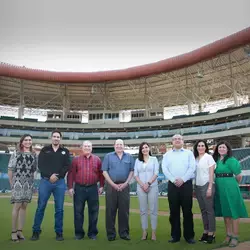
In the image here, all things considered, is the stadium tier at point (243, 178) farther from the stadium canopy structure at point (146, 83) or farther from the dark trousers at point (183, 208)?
the dark trousers at point (183, 208)

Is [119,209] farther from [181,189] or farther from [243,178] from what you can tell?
[243,178]

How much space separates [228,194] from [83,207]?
3.03 m

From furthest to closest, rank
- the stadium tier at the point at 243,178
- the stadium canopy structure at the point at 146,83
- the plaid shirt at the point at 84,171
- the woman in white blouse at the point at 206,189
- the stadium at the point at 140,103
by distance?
the stadium at the point at 140,103 → the stadium canopy structure at the point at 146,83 → the stadium tier at the point at 243,178 → the plaid shirt at the point at 84,171 → the woman in white blouse at the point at 206,189

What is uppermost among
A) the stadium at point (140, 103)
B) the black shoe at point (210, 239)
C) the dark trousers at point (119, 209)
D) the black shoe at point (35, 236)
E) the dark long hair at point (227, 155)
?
the stadium at point (140, 103)

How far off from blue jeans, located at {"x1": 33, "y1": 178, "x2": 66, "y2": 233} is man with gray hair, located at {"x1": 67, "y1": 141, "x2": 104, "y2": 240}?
0.27 metres

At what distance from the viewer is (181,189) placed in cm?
570

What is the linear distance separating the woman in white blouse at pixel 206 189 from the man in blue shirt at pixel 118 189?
4.88ft

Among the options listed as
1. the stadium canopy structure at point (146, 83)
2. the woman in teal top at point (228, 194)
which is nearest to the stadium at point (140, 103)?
the stadium canopy structure at point (146, 83)

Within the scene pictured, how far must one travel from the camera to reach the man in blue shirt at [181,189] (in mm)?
5617

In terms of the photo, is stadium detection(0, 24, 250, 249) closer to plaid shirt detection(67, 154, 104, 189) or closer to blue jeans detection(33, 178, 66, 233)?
plaid shirt detection(67, 154, 104, 189)

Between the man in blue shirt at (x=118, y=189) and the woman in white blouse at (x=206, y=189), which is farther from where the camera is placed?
the man in blue shirt at (x=118, y=189)

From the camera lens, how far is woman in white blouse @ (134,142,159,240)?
19.2 feet

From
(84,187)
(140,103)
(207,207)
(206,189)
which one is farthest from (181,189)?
(140,103)

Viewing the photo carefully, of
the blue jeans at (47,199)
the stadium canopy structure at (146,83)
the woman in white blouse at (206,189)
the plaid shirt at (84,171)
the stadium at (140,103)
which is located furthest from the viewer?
the stadium at (140,103)
